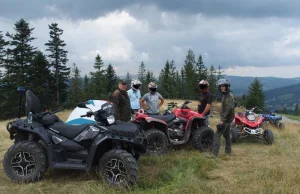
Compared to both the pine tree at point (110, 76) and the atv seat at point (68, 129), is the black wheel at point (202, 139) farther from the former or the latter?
the pine tree at point (110, 76)

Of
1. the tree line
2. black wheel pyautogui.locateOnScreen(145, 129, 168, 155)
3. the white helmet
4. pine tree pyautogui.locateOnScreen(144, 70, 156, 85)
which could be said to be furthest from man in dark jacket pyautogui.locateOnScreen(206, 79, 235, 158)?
pine tree pyautogui.locateOnScreen(144, 70, 156, 85)

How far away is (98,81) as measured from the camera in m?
67.8

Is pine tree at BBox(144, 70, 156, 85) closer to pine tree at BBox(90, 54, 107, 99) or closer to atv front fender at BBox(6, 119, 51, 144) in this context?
pine tree at BBox(90, 54, 107, 99)

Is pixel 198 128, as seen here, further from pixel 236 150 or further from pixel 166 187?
pixel 166 187

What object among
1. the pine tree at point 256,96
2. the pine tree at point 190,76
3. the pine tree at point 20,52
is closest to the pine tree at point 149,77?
the pine tree at point 190,76

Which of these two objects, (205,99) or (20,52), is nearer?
(205,99)

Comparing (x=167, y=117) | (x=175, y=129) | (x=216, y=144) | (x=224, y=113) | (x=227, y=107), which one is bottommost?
(x=216, y=144)

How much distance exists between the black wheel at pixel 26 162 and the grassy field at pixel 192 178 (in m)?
0.16

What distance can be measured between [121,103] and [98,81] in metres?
60.7

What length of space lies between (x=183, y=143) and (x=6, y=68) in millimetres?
40396

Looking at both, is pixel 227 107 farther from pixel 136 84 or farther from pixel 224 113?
pixel 136 84

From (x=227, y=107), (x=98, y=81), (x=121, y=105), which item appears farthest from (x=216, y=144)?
(x=98, y=81)

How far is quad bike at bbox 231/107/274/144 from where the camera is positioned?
34.7 feet

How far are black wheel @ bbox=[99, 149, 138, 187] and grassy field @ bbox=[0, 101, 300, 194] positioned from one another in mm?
169
